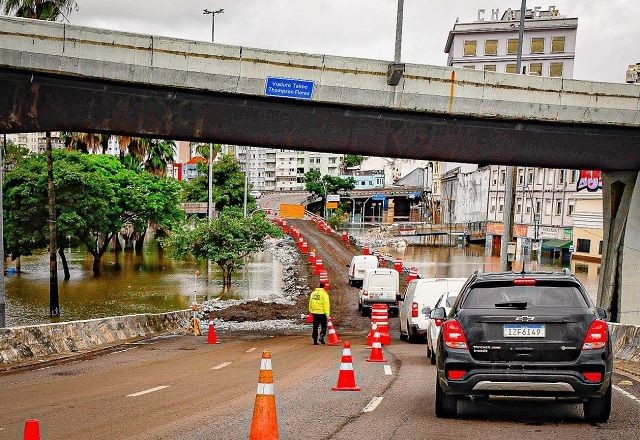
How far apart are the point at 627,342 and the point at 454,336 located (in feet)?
42.5

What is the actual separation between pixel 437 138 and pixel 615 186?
20.7ft

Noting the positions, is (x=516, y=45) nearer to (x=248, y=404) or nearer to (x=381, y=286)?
(x=381, y=286)

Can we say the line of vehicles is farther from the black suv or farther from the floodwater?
the floodwater

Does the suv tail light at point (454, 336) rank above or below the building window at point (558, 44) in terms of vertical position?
below

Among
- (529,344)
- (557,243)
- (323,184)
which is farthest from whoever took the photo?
(323,184)

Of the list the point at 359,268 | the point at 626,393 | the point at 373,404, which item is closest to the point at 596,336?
the point at 373,404

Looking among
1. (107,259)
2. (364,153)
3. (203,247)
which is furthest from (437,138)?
(107,259)

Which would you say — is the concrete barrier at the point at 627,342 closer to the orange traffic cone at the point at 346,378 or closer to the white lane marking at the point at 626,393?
the white lane marking at the point at 626,393

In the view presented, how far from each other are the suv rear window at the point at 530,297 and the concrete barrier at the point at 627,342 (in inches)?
448

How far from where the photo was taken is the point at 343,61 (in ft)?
83.9

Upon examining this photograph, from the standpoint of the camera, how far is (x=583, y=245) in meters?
87.9

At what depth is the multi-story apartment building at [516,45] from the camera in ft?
377

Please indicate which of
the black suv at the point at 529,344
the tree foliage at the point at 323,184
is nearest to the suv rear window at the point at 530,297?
the black suv at the point at 529,344

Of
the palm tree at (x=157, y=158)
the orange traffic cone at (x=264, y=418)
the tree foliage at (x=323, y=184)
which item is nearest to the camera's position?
the orange traffic cone at (x=264, y=418)
